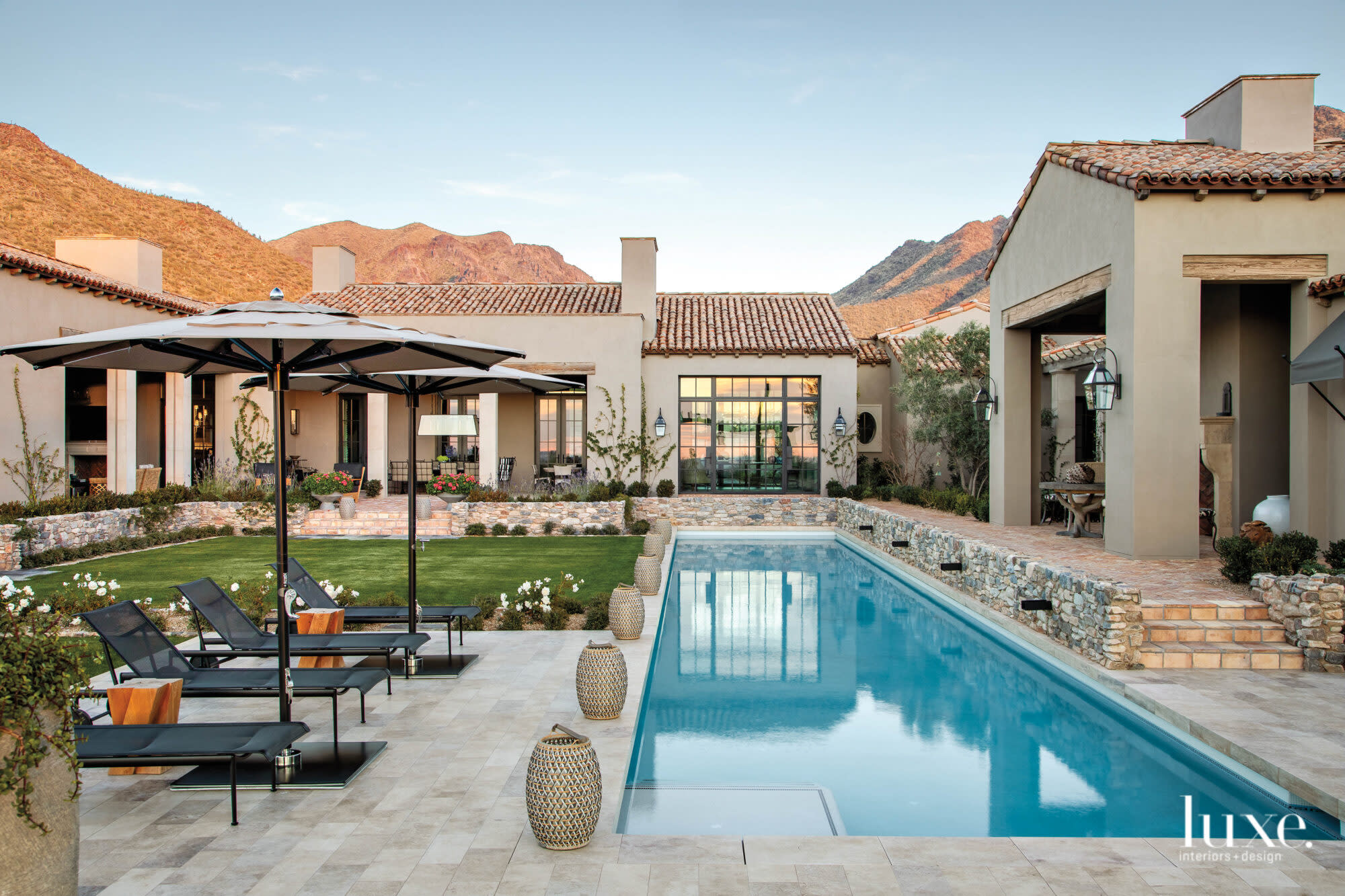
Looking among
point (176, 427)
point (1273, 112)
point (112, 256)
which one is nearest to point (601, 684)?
point (1273, 112)

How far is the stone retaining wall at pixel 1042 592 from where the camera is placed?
23.0 ft

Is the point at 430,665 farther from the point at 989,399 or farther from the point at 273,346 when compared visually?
the point at 989,399

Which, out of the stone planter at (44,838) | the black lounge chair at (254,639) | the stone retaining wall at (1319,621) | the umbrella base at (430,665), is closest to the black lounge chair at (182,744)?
the stone planter at (44,838)

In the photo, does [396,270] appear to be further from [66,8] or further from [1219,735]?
[1219,735]

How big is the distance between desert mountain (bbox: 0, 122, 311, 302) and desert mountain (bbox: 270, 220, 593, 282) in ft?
73.9

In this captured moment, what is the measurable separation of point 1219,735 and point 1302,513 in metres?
6.34

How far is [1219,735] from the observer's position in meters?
5.28

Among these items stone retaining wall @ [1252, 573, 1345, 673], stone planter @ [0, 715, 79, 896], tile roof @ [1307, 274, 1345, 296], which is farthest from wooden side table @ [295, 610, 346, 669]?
tile roof @ [1307, 274, 1345, 296]

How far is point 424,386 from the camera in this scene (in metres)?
8.06

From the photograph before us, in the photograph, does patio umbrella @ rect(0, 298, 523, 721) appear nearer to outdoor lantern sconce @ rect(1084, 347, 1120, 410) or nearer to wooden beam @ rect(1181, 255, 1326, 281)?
outdoor lantern sconce @ rect(1084, 347, 1120, 410)

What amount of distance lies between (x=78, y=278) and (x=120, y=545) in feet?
15.4

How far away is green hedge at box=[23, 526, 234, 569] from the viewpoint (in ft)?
40.9

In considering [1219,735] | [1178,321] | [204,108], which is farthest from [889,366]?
[204,108]

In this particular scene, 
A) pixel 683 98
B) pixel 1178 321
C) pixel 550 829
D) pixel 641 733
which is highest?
pixel 683 98
